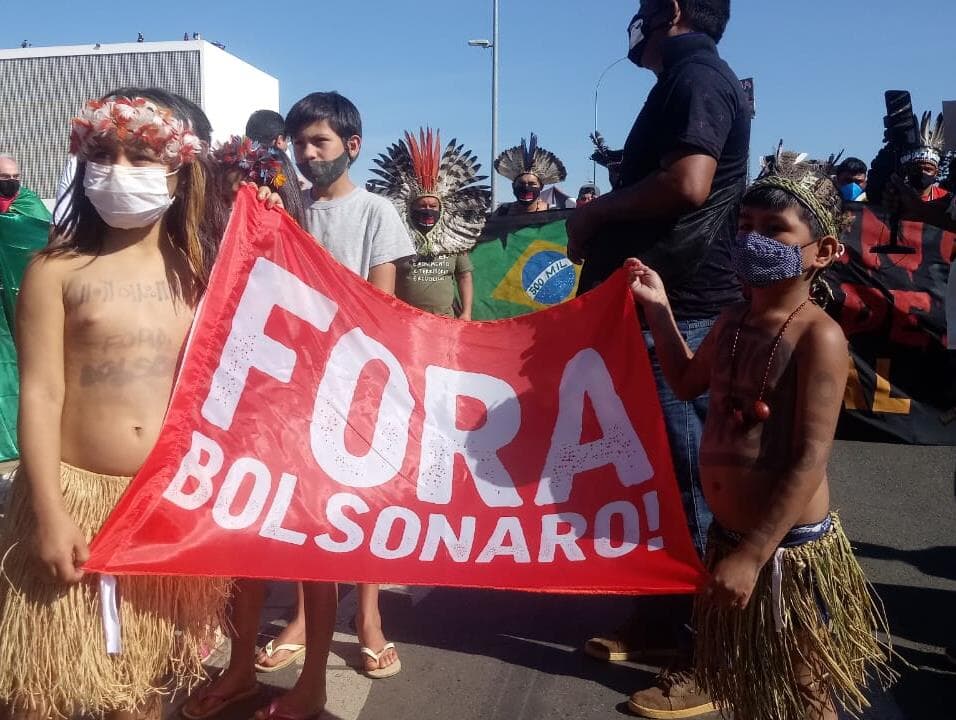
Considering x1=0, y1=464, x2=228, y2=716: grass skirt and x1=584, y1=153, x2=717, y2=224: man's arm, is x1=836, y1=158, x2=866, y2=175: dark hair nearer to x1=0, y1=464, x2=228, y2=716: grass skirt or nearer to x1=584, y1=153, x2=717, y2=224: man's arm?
x1=584, y1=153, x2=717, y2=224: man's arm

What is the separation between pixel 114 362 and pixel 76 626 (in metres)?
0.62

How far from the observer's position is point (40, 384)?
207 cm

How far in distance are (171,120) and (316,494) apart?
1031 mm

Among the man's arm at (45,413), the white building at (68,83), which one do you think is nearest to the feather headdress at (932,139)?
the man's arm at (45,413)

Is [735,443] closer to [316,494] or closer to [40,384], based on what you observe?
[316,494]

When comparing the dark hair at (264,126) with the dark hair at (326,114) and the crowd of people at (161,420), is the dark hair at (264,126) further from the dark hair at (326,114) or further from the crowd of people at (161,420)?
the crowd of people at (161,420)

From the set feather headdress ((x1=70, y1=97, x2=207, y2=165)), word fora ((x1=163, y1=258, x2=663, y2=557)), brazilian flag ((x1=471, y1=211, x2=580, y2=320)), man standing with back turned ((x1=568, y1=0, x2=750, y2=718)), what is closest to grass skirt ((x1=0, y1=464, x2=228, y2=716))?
word fora ((x1=163, y1=258, x2=663, y2=557))

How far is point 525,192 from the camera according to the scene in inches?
319

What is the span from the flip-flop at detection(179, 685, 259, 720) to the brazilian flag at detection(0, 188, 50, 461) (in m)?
3.65

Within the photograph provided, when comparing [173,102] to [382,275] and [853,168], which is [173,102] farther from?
[853,168]

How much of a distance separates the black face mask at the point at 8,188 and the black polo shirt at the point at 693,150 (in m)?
5.52

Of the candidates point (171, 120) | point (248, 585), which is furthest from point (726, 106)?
point (248, 585)

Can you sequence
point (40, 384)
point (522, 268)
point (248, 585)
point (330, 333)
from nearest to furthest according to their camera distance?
1. point (40, 384)
2. point (330, 333)
3. point (248, 585)
4. point (522, 268)

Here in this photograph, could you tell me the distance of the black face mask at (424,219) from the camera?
5363mm
